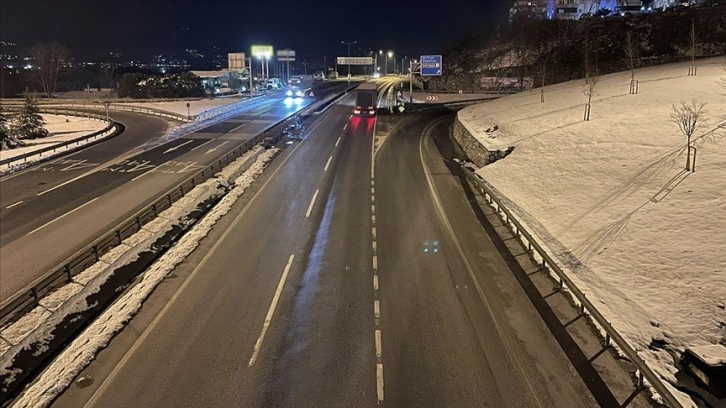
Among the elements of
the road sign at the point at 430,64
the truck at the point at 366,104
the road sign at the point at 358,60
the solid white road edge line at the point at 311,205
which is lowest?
the solid white road edge line at the point at 311,205

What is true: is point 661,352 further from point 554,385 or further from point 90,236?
point 90,236

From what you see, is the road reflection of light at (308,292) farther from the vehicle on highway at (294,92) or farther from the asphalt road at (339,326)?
the vehicle on highway at (294,92)

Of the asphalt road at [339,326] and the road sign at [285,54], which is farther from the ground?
the road sign at [285,54]

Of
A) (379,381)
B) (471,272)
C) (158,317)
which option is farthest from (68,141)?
(379,381)

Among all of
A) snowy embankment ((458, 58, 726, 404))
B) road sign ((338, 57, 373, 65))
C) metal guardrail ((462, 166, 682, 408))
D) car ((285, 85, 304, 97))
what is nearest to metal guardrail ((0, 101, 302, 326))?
metal guardrail ((462, 166, 682, 408))

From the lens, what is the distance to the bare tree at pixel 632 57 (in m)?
38.8

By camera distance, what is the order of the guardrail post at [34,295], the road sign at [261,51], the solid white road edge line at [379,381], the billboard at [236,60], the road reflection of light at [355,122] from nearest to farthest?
the solid white road edge line at [379,381], the guardrail post at [34,295], the road reflection of light at [355,122], the billboard at [236,60], the road sign at [261,51]

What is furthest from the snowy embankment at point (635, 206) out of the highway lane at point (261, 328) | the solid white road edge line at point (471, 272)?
the highway lane at point (261, 328)

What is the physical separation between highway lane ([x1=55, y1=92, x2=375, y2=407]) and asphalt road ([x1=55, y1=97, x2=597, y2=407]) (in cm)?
4

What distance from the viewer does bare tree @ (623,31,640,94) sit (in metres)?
38.8

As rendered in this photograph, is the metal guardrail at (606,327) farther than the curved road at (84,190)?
No

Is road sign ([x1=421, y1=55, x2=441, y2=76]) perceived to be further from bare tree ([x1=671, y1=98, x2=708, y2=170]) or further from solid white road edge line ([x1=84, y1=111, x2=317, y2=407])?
solid white road edge line ([x1=84, y1=111, x2=317, y2=407])

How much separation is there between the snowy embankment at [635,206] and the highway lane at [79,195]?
57.6ft

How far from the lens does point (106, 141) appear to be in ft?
146
